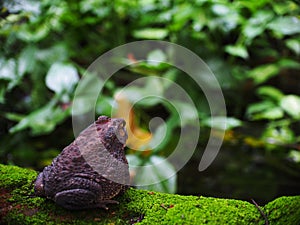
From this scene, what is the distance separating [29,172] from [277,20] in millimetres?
1876

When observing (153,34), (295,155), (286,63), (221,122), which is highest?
(153,34)

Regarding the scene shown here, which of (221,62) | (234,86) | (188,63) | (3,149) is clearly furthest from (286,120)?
(3,149)

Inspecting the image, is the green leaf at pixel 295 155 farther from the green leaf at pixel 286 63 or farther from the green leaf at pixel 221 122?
the green leaf at pixel 286 63

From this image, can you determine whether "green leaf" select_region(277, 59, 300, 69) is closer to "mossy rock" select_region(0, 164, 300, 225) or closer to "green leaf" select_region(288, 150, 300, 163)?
"green leaf" select_region(288, 150, 300, 163)

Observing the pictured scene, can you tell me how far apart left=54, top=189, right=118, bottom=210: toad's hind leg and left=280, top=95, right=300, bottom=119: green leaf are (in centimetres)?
174

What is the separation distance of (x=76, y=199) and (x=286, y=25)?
1.88 metres

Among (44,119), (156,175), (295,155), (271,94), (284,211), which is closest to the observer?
(284,211)

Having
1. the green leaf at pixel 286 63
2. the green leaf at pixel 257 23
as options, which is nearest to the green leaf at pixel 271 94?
the green leaf at pixel 286 63

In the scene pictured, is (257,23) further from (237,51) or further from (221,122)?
(221,122)

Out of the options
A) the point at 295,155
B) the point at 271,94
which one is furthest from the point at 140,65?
the point at 295,155

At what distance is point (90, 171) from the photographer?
1.06 m

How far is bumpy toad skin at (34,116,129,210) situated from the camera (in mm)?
1036

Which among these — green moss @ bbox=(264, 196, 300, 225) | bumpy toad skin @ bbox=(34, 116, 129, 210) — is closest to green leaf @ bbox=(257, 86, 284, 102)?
green moss @ bbox=(264, 196, 300, 225)

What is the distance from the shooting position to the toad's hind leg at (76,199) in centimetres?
103
